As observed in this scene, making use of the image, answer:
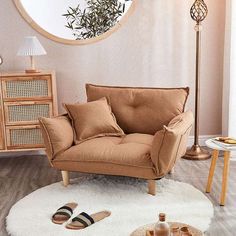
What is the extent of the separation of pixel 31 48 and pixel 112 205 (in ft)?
5.57

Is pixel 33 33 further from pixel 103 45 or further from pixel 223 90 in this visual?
pixel 223 90

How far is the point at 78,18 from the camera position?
4023 mm

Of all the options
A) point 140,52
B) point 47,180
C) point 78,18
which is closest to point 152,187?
point 47,180

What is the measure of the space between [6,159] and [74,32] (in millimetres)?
1498

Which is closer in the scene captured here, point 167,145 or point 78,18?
point 167,145

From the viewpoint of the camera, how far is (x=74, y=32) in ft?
13.2

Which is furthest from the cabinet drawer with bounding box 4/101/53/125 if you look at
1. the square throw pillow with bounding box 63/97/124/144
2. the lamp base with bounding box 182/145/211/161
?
the lamp base with bounding box 182/145/211/161

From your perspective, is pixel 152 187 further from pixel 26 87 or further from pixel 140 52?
pixel 140 52

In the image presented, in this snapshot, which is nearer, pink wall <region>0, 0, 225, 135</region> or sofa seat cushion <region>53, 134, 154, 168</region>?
sofa seat cushion <region>53, 134, 154, 168</region>

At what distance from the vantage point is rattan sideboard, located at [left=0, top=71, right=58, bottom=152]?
3.65 metres

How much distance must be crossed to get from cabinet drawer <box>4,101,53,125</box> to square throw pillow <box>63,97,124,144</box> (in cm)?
53

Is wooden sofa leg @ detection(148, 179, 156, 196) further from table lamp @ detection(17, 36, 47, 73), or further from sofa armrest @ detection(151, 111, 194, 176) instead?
table lamp @ detection(17, 36, 47, 73)

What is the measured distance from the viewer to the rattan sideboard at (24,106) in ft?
12.0

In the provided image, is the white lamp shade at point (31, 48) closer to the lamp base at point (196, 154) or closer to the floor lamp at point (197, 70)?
the floor lamp at point (197, 70)
